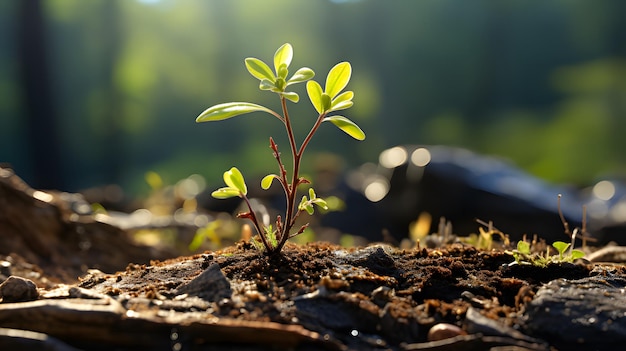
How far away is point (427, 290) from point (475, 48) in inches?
1973

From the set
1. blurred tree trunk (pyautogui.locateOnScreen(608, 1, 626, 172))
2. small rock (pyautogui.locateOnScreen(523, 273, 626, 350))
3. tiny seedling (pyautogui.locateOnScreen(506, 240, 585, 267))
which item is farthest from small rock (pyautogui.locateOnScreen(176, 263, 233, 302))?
blurred tree trunk (pyautogui.locateOnScreen(608, 1, 626, 172))

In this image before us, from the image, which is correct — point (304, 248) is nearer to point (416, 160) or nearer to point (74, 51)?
point (416, 160)

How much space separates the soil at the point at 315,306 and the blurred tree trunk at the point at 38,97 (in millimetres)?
15240

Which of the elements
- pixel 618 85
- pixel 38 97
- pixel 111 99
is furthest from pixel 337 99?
pixel 618 85

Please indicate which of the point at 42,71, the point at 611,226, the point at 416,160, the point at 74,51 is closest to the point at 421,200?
the point at 416,160

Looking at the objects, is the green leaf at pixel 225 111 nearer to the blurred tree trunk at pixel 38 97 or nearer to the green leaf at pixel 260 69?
the green leaf at pixel 260 69

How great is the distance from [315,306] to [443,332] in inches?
15.4

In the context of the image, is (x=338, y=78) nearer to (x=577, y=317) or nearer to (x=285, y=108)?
(x=285, y=108)

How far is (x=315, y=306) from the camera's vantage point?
71.9 inches

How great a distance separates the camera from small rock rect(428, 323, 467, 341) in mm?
1707

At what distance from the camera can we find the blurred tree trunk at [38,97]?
15.7 meters

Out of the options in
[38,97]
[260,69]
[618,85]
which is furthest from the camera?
[618,85]

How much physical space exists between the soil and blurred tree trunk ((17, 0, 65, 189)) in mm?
15240

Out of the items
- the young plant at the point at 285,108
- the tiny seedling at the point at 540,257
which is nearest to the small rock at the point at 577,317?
the tiny seedling at the point at 540,257
